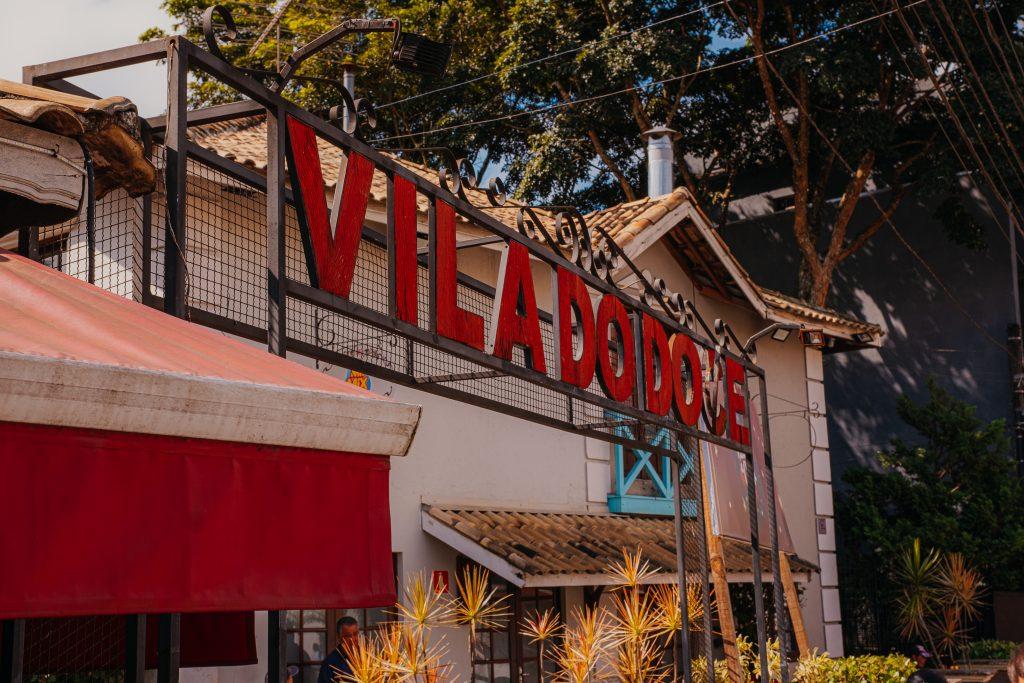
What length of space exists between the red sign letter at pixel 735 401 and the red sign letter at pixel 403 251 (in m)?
4.42

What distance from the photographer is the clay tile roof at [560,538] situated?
10859 mm

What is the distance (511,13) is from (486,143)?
9.42ft

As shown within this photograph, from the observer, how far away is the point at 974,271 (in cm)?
2147

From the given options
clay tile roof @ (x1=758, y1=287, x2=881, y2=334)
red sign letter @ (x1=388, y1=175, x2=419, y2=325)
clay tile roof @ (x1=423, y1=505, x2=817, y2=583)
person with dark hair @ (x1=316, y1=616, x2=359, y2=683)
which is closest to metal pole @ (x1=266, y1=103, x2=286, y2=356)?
red sign letter @ (x1=388, y1=175, x2=419, y2=325)

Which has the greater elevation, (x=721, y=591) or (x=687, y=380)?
(x=687, y=380)

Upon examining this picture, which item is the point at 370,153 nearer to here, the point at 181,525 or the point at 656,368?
the point at 181,525

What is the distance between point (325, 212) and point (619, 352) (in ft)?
10.6

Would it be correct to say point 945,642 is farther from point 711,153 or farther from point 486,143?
point 486,143

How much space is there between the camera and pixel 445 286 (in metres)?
5.81

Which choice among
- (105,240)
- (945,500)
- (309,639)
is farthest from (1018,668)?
(945,500)

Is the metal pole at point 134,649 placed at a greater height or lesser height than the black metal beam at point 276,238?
lesser

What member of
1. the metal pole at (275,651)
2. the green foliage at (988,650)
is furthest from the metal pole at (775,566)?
the green foliage at (988,650)

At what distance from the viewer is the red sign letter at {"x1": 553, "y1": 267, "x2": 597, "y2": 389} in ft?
Result: 22.5

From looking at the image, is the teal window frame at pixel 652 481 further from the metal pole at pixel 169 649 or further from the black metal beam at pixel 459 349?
the metal pole at pixel 169 649
